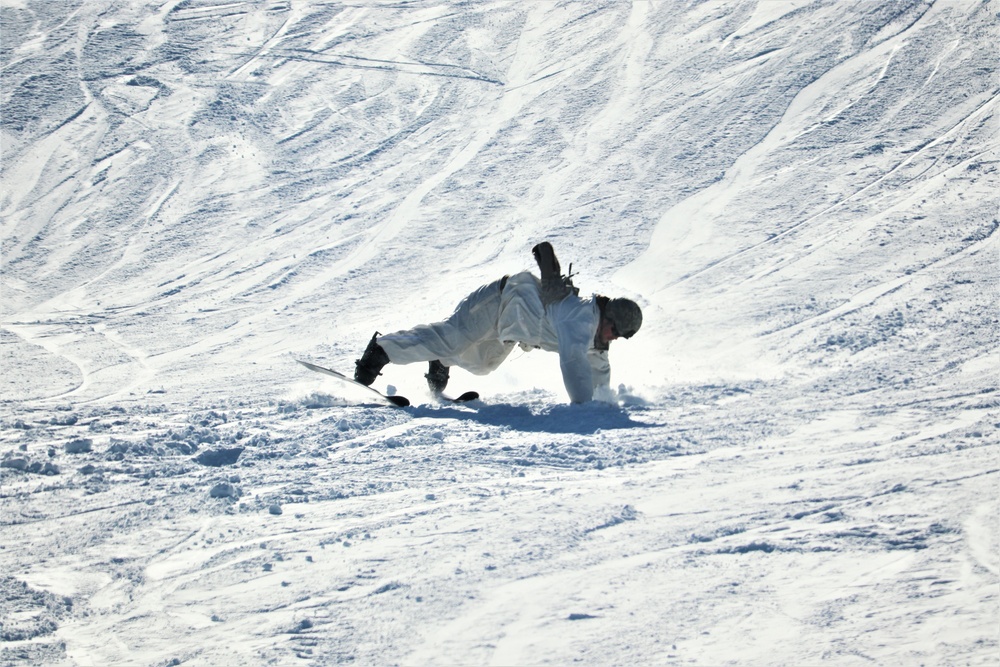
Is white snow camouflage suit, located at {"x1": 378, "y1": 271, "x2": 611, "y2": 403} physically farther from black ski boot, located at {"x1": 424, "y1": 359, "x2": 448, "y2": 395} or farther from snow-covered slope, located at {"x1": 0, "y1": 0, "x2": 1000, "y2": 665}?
snow-covered slope, located at {"x1": 0, "y1": 0, "x2": 1000, "y2": 665}

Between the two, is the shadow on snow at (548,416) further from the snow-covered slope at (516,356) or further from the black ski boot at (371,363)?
the black ski boot at (371,363)

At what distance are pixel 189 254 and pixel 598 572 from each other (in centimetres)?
679

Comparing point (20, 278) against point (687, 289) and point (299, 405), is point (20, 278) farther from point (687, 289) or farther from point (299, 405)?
point (687, 289)

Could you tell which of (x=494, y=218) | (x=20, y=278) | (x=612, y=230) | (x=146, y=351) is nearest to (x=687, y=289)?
(x=612, y=230)

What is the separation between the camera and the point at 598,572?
406cm

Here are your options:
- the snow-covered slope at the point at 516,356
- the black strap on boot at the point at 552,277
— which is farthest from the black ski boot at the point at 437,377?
the black strap on boot at the point at 552,277

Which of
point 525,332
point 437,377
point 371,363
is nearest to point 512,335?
point 525,332

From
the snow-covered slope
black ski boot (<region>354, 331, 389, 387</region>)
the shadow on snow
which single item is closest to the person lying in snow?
black ski boot (<region>354, 331, 389, 387</region>)

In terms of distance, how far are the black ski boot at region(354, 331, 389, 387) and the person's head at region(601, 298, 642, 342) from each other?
1.36 meters

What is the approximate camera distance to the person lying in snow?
20.1 ft

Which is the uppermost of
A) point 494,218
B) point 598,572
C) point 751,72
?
point 751,72

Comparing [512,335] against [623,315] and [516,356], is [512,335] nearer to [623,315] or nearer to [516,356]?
[623,315]

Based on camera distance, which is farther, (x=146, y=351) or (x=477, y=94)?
(x=477, y=94)

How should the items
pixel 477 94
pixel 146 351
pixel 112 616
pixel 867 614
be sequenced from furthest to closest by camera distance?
1. pixel 477 94
2. pixel 146 351
3. pixel 112 616
4. pixel 867 614
